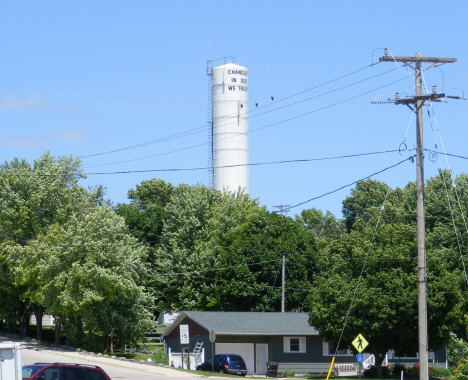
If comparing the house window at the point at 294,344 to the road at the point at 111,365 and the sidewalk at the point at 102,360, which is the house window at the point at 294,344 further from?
the road at the point at 111,365

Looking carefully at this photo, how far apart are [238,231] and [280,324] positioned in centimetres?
1653

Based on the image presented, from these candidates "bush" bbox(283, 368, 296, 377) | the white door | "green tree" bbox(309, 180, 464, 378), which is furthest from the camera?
the white door

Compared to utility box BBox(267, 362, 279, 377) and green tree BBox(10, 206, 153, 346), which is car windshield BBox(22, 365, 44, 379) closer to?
green tree BBox(10, 206, 153, 346)

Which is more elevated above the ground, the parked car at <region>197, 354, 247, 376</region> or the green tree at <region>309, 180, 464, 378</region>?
the green tree at <region>309, 180, 464, 378</region>

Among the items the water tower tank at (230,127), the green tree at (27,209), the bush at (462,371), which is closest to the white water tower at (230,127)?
the water tower tank at (230,127)

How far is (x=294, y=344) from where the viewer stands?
159ft

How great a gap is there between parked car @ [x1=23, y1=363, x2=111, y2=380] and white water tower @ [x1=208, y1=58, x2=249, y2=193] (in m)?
83.8

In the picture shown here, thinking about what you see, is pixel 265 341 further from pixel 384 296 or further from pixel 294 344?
pixel 384 296

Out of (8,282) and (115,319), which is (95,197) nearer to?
(8,282)

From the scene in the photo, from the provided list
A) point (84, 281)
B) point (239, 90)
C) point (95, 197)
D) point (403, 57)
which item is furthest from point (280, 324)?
point (239, 90)

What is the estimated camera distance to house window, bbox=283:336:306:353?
4819cm

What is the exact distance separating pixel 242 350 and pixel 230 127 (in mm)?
64271

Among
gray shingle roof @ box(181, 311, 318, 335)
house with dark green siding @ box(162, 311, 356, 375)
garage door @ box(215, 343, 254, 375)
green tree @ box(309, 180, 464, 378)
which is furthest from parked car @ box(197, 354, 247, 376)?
green tree @ box(309, 180, 464, 378)

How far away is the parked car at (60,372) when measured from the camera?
20469mm
